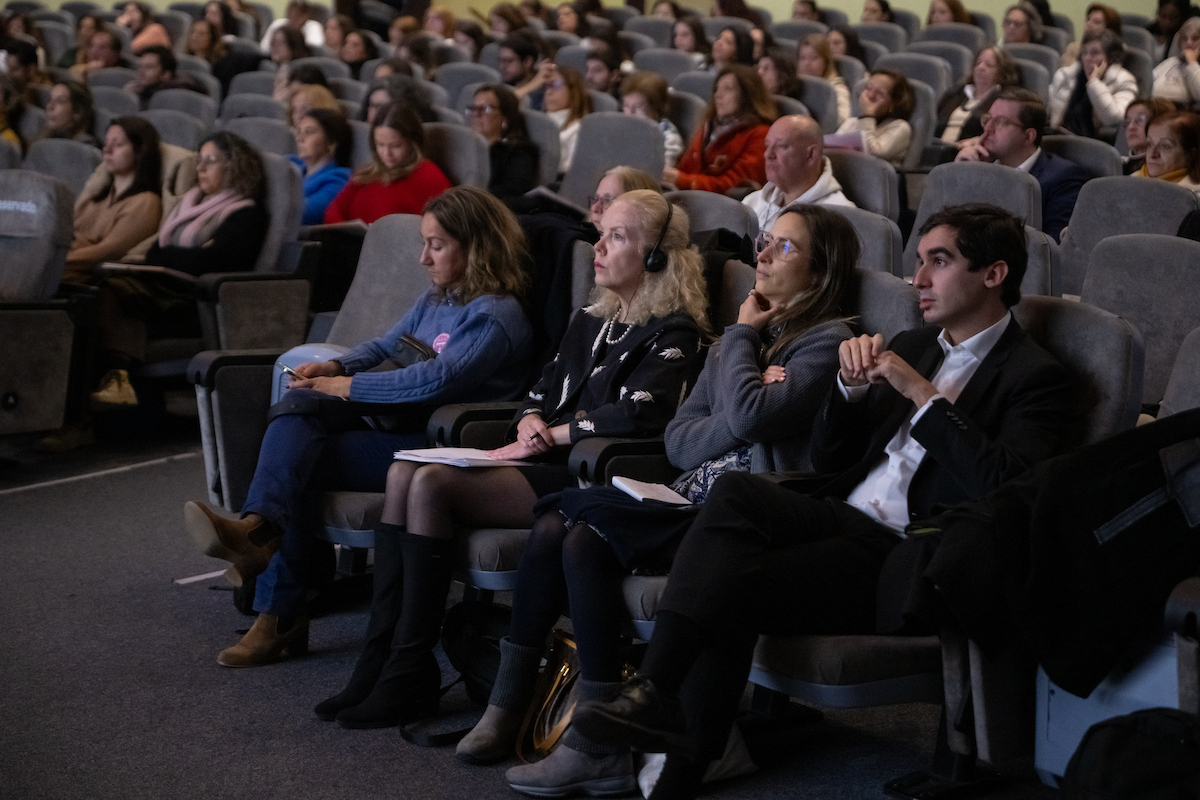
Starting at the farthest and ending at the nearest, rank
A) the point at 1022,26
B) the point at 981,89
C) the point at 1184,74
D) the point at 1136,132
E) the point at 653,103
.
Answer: the point at 1022,26
the point at 1184,74
the point at 981,89
the point at 653,103
the point at 1136,132

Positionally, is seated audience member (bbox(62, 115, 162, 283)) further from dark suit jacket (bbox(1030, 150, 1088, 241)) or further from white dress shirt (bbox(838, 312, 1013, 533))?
white dress shirt (bbox(838, 312, 1013, 533))

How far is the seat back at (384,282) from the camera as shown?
3.15m

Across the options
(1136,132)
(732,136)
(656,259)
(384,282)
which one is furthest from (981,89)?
(656,259)

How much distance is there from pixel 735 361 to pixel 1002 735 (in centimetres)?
77

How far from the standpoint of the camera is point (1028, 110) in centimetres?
404

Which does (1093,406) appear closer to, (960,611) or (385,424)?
(960,611)

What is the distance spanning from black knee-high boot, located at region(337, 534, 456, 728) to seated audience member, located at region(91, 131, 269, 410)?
2.18 m

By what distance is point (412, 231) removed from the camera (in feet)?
10.4

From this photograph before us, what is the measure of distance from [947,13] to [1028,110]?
4714mm

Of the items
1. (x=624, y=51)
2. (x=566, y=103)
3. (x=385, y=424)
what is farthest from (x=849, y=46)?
(x=385, y=424)

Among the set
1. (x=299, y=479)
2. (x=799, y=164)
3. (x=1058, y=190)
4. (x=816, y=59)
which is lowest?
(x=299, y=479)

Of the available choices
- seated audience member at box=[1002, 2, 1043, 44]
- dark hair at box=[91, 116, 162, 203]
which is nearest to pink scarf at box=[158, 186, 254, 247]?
dark hair at box=[91, 116, 162, 203]

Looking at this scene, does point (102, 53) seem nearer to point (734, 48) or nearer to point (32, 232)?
point (734, 48)

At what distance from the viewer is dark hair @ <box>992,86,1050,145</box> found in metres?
4.04
